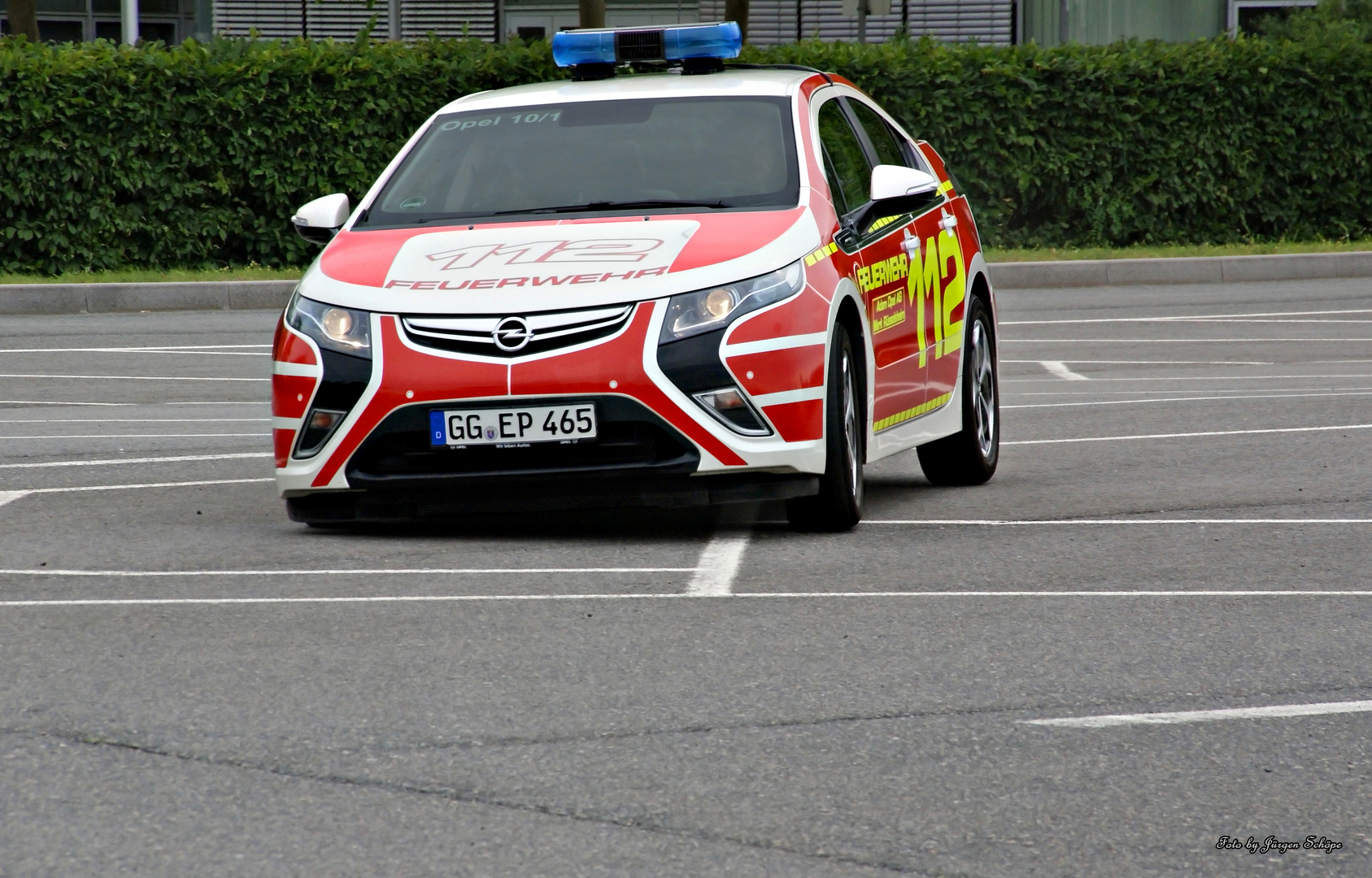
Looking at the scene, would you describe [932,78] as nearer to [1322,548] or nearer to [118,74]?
[118,74]

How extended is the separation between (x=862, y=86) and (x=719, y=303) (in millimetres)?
16570

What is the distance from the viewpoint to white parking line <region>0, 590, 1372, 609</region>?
6020mm

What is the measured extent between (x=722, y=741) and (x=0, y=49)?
18.4 meters

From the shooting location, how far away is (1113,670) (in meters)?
5.09

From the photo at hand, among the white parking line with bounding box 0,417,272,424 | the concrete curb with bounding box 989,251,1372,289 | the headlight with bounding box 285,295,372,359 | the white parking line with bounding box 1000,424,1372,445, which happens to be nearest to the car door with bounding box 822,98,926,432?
the headlight with bounding box 285,295,372,359

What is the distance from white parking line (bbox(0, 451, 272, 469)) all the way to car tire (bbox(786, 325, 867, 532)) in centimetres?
331

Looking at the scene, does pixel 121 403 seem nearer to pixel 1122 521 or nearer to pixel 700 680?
pixel 1122 521

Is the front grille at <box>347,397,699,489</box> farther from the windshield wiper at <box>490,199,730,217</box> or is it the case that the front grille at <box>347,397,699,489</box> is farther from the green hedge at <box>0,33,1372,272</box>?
the green hedge at <box>0,33,1372,272</box>

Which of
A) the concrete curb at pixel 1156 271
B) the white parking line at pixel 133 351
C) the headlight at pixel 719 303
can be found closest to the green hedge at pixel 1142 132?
the concrete curb at pixel 1156 271

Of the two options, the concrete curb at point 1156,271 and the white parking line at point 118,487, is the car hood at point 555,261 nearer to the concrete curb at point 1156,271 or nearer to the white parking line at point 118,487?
the white parking line at point 118,487

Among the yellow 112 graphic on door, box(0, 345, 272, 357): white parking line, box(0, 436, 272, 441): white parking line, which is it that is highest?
the yellow 112 graphic on door

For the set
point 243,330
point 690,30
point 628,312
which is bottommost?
point 243,330

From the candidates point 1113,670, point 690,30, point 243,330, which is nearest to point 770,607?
point 1113,670

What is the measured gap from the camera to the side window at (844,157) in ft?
25.8
